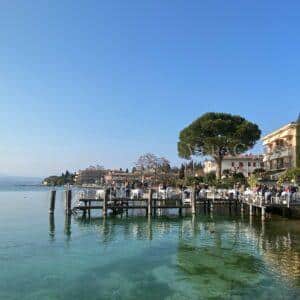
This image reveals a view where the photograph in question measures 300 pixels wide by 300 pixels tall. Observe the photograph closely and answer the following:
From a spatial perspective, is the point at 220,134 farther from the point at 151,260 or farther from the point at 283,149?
the point at 151,260

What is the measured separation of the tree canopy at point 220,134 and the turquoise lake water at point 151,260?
1370 inches

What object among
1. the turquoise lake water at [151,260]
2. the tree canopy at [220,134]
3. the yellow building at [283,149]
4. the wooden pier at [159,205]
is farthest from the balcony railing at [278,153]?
the turquoise lake water at [151,260]

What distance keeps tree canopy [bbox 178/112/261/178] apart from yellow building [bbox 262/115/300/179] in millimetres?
5230

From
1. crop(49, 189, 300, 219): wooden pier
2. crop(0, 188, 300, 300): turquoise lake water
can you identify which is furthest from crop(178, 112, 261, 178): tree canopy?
crop(0, 188, 300, 300): turquoise lake water

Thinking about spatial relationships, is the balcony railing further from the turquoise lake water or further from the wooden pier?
the turquoise lake water

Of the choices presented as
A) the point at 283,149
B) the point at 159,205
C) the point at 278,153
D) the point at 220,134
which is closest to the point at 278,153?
the point at 278,153

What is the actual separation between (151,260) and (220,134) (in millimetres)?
50095

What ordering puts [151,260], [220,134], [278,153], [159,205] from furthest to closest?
[278,153]
[220,134]
[159,205]
[151,260]

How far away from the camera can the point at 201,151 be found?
2921 inches

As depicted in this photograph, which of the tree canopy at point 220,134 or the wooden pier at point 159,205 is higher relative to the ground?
the tree canopy at point 220,134

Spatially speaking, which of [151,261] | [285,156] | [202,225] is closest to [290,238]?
[202,225]

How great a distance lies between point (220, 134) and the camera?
Result: 69.8m

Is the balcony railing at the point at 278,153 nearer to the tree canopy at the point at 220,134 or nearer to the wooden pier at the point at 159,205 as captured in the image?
the tree canopy at the point at 220,134

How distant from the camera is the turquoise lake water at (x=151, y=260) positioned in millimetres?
16312
